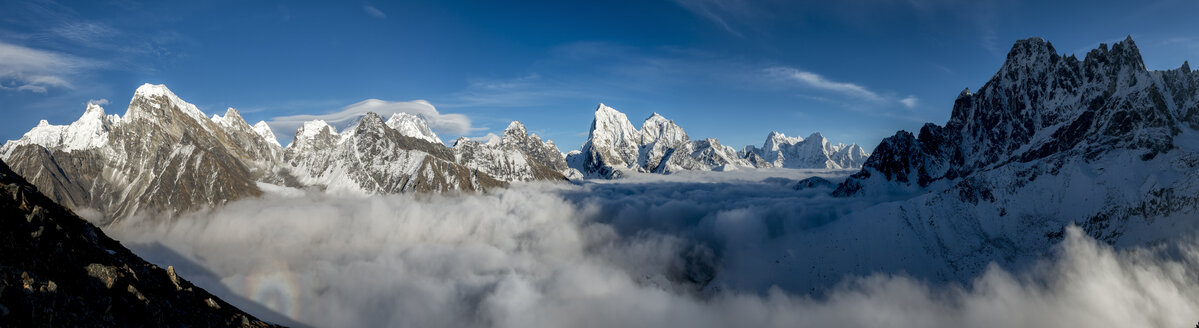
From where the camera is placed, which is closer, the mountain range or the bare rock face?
the bare rock face

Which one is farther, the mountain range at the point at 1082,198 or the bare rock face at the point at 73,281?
the mountain range at the point at 1082,198

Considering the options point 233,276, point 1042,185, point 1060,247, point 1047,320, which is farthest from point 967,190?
point 233,276

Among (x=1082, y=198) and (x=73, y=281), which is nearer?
(x=73, y=281)

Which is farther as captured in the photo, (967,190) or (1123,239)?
(967,190)

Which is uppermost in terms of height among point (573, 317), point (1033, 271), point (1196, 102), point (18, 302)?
point (1196, 102)

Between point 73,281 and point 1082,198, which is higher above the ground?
point 1082,198

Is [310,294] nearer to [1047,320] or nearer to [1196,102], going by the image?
[1047,320]

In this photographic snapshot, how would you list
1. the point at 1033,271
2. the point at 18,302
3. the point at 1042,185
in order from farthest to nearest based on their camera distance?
the point at 1042,185 → the point at 1033,271 → the point at 18,302

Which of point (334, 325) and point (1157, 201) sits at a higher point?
point (1157, 201)
